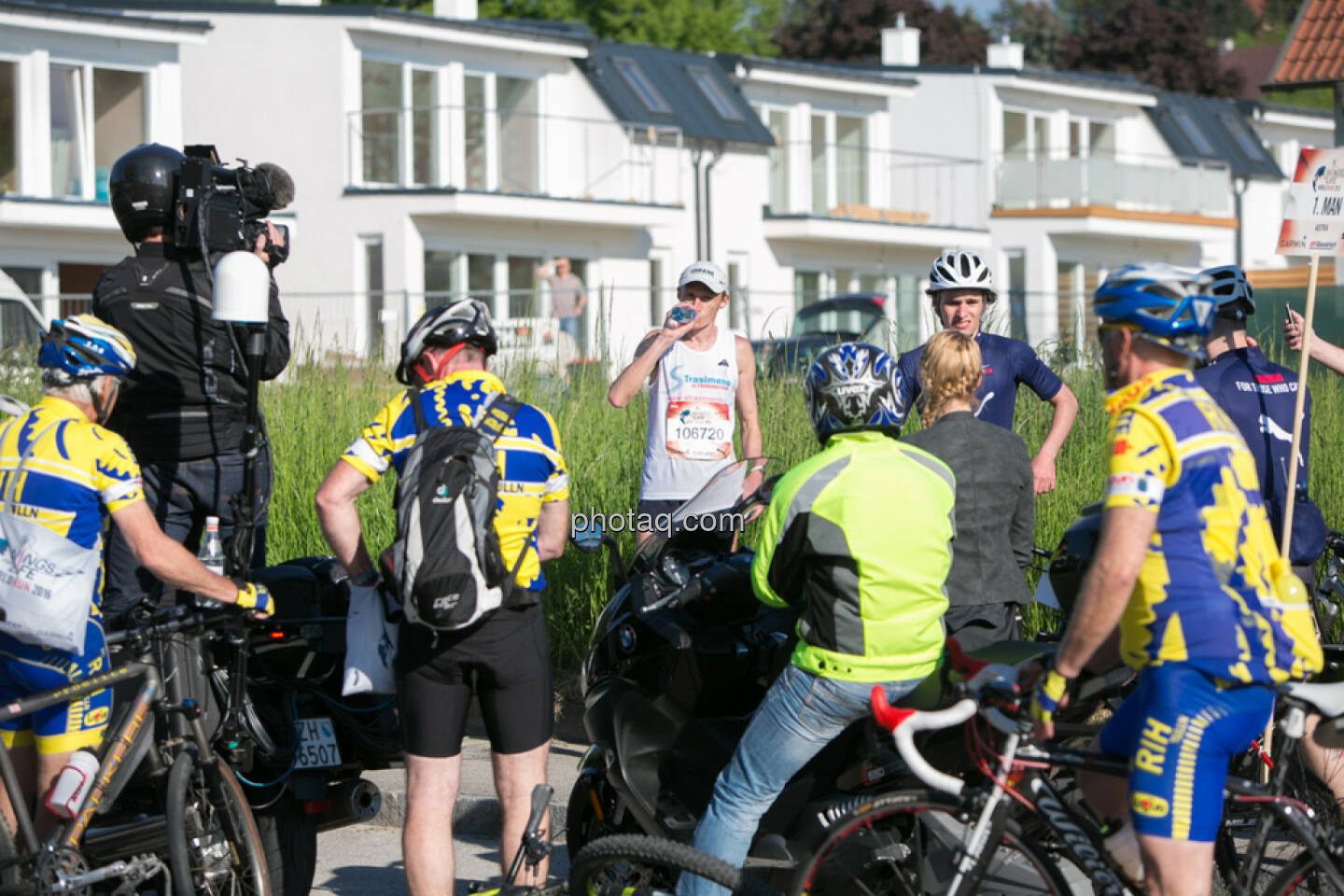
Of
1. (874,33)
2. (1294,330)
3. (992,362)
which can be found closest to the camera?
(1294,330)

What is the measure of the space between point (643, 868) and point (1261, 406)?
9.98 ft

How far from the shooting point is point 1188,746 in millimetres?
3846

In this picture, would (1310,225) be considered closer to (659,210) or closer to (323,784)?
(323,784)

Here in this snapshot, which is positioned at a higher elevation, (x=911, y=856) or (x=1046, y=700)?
(x=1046, y=700)

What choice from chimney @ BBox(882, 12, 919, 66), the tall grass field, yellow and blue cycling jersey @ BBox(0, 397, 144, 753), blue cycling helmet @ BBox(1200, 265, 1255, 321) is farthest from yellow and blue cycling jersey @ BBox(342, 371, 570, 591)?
chimney @ BBox(882, 12, 919, 66)

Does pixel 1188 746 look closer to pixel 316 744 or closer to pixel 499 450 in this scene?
pixel 499 450

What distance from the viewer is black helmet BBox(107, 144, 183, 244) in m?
5.89

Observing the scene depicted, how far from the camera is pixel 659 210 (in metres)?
36.7

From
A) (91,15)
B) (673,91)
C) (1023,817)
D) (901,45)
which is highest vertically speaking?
(901,45)

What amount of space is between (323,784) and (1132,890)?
253 centimetres

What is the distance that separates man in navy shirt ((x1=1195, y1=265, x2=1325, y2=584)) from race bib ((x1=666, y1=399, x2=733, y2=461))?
7.16 feet

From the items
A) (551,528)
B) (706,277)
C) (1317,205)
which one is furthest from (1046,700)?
(706,277)

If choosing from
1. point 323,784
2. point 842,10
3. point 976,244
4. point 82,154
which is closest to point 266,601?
point 323,784

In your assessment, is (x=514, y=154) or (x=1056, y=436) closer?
(x=1056, y=436)
